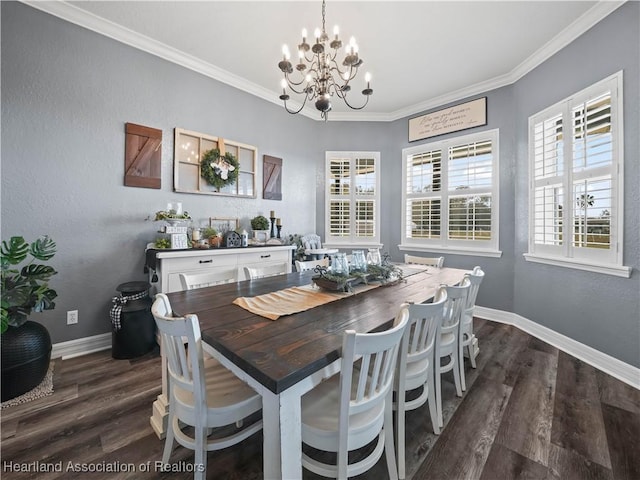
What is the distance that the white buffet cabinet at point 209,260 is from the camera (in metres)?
2.57

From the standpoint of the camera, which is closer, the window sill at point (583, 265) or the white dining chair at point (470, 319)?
the white dining chair at point (470, 319)

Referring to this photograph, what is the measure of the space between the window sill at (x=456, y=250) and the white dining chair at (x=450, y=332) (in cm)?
214

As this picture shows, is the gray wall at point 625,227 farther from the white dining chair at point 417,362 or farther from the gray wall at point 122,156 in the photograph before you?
the white dining chair at point 417,362

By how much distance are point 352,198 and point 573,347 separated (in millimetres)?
3370

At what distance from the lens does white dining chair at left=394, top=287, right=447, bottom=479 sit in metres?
1.33

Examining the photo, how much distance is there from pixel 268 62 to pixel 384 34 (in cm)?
137

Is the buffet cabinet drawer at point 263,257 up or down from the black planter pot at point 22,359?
up

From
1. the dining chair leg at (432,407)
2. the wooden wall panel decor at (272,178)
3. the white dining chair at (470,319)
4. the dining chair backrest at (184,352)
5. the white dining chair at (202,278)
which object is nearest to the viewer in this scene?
the dining chair backrest at (184,352)

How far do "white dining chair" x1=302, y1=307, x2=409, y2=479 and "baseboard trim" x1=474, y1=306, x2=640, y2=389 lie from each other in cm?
240

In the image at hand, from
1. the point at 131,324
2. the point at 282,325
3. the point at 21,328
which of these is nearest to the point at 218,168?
the point at 131,324

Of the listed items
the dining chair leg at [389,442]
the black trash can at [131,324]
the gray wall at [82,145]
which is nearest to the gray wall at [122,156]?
the gray wall at [82,145]

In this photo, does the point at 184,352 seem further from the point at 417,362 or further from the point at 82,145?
the point at 82,145

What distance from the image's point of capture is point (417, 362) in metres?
1.56

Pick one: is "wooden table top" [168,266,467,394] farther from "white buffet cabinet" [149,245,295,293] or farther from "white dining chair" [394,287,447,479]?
"white buffet cabinet" [149,245,295,293]
